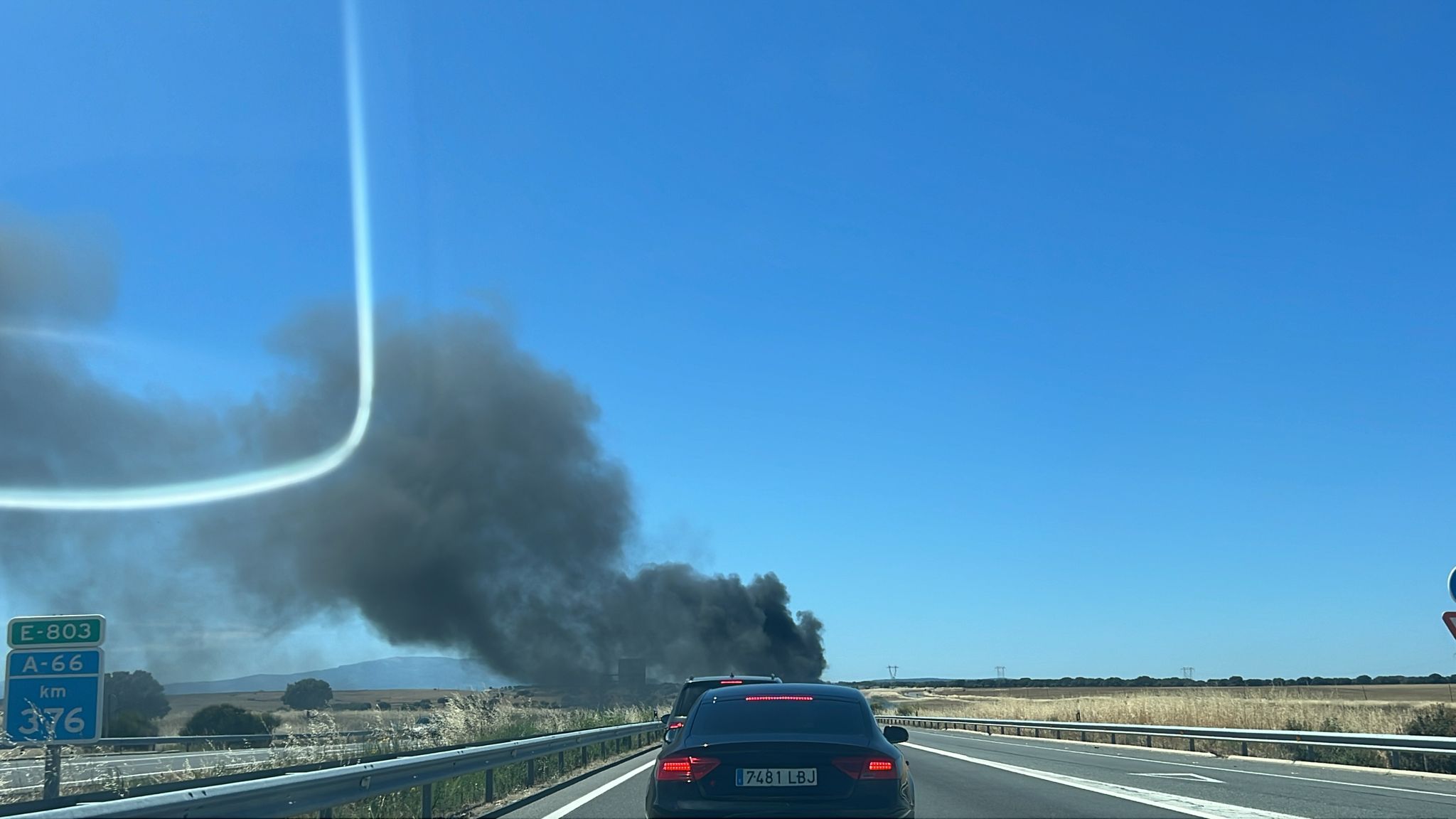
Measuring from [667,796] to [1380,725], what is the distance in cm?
2293

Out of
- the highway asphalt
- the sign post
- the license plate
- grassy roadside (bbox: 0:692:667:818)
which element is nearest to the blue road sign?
the sign post

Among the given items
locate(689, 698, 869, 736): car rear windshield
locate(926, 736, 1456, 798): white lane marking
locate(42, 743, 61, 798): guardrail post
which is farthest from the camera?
locate(926, 736, 1456, 798): white lane marking

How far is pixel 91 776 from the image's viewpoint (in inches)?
603

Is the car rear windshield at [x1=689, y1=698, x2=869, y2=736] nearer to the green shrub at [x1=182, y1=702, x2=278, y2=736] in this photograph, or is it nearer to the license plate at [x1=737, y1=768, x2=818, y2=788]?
the license plate at [x1=737, y1=768, x2=818, y2=788]

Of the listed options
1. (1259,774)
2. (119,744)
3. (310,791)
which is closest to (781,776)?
(310,791)

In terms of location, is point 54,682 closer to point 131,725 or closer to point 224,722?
point 131,725

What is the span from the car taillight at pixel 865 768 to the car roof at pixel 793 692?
118 centimetres

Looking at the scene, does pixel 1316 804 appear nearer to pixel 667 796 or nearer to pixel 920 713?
pixel 667 796

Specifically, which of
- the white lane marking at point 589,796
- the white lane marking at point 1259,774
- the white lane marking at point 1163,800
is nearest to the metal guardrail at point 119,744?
→ the white lane marking at point 589,796

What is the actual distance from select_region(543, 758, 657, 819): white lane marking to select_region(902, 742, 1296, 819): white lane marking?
18.8ft

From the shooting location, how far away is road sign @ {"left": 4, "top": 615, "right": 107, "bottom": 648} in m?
11.3

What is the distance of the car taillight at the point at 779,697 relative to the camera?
8.83 m

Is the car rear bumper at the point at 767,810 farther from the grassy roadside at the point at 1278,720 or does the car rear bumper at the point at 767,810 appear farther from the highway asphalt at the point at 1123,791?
the grassy roadside at the point at 1278,720

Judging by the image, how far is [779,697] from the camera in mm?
8938
